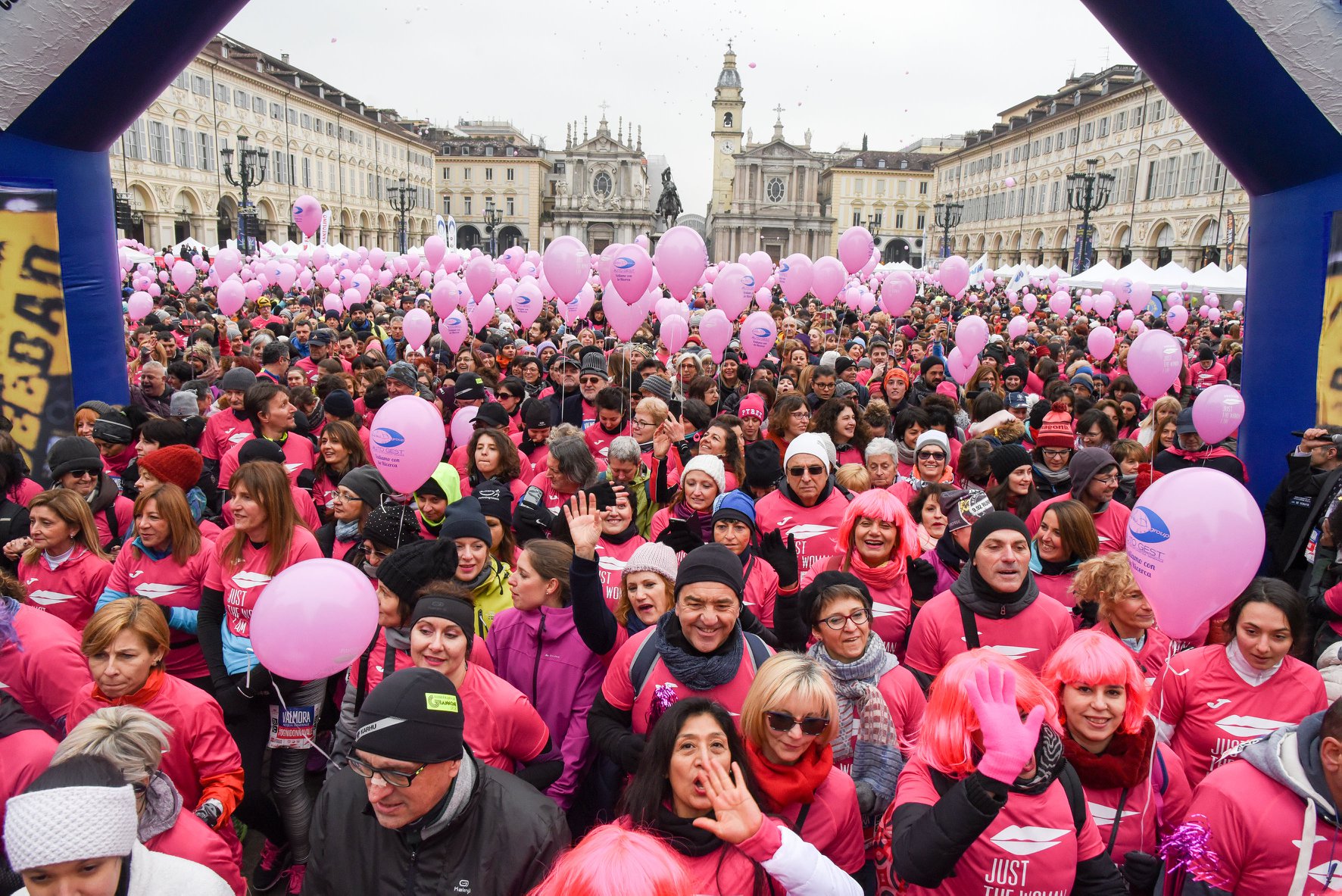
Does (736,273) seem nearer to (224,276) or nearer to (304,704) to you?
(304,704)

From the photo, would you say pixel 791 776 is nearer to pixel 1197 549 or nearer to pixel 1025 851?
pixel 1025 851

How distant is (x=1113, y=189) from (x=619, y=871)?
55.6 m

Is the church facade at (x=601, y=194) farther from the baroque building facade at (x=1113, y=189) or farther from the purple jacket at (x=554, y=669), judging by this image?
the purple jacket at (x=554, y=669)

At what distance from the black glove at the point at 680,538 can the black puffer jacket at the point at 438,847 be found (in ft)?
7.47

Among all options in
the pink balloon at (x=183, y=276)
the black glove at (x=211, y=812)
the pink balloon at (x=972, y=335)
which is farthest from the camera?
the pink balloon at (x=183, y=276)

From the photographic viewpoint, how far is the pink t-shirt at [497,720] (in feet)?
9.39

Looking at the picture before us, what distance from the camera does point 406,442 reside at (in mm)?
4422

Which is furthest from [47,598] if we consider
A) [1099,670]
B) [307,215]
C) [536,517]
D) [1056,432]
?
[307,215]

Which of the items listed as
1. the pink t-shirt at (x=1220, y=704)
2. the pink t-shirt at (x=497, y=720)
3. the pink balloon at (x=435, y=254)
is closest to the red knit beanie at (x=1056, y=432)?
the pink t-shirt at (x=1220, y=704)

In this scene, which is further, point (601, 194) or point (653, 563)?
point (601, 194)

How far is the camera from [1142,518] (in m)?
3.03

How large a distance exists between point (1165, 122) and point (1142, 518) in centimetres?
4932

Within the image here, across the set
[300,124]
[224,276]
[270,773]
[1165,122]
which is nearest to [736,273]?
[270,773]

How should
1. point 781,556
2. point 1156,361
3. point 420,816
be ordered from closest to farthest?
point 420,816
point 781,556
point 1156,361
